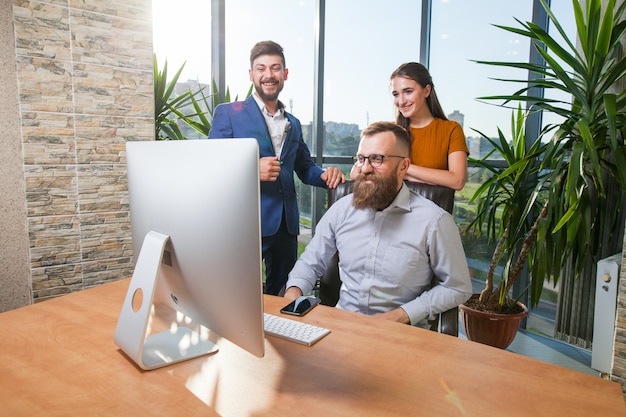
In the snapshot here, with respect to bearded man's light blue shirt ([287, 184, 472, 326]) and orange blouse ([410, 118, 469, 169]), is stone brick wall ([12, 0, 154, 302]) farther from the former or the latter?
orange blouse ([410, 118, 469, 169])

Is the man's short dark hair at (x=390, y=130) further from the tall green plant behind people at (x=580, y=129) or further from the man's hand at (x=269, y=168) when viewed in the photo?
the tall green plant behind people at (x=580, y=129)

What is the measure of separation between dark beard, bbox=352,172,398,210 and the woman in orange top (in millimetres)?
429

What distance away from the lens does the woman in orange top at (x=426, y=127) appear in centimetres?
239

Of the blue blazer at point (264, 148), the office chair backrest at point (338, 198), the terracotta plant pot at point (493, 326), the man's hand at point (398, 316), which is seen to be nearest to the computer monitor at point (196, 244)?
the man's hand at point (398, 316)

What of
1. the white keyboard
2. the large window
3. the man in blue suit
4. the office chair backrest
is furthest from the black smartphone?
the large window

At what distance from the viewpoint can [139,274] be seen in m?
1.15

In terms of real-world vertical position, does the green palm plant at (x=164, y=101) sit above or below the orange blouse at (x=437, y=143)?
above

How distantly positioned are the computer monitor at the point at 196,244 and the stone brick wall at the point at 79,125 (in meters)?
1.55

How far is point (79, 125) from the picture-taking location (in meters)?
2.59

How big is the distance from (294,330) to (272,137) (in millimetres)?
1511

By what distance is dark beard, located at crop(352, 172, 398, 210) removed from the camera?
1896mm

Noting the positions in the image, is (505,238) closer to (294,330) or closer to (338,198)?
(338,198)

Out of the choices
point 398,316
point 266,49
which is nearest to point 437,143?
point 266,49

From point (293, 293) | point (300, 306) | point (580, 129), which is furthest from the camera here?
point (580, 129)
